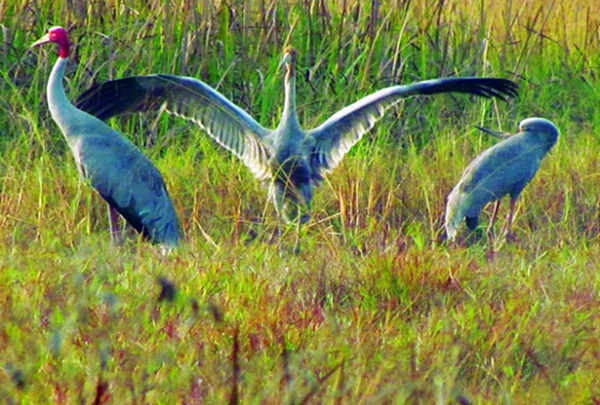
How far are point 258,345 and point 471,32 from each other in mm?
4241

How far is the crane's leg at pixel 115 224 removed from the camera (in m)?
5.42

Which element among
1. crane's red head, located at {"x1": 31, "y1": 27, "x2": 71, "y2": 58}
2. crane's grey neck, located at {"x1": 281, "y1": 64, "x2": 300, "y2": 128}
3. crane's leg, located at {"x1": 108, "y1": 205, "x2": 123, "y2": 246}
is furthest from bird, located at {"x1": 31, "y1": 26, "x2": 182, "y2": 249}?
crane's grey neck, located at {"x1": 281, "y1": 64, "x2": 300, "y2": 128}

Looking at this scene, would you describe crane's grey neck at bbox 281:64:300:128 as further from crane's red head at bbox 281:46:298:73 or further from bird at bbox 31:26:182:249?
bird at bbox 31:26:182:249

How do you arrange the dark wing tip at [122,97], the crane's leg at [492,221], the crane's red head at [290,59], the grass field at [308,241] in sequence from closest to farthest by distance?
the grass field at [308,241] < the crane's leg at [492,221] < the dark wing tip at [122,97] < the crane's red head at [290,59]

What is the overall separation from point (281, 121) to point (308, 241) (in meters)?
0.98

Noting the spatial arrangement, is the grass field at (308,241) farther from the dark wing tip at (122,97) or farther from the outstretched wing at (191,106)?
the dark wing tip at (122,97)

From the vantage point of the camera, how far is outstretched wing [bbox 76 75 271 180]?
18.6 ft

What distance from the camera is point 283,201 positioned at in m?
5.63

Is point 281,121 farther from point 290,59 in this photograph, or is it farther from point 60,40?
point 60,40

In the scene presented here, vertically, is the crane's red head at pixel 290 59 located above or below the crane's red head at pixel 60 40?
below

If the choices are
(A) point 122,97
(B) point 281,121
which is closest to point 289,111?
(B) point 281,121

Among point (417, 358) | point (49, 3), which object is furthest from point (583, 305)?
point (49, 3)

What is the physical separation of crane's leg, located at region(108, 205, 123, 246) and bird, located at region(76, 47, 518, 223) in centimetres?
47

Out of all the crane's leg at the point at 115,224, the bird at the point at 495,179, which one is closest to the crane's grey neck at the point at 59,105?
the crane's leg at the point at 115,224
